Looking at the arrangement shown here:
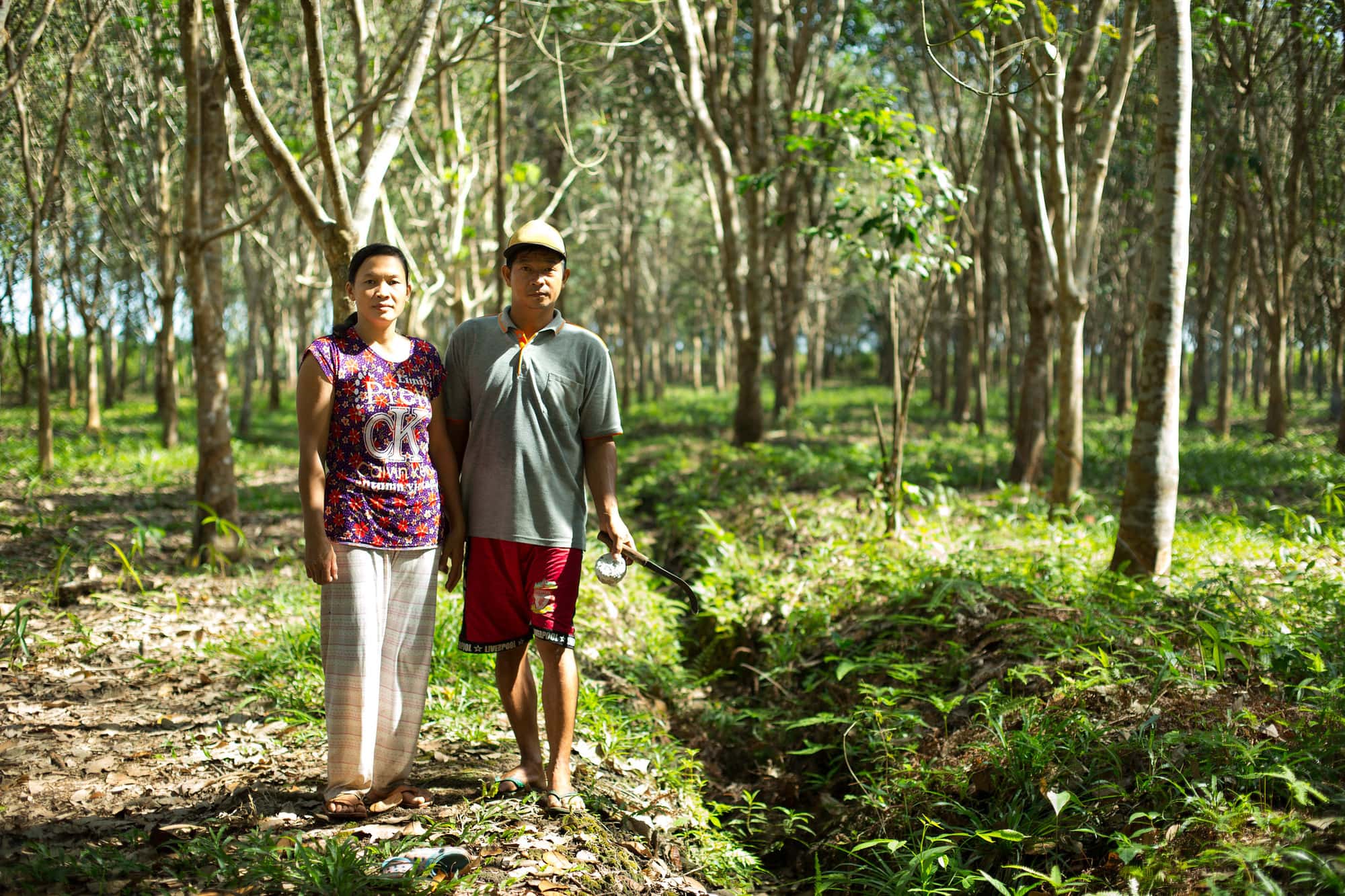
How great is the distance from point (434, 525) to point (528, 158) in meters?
17.3

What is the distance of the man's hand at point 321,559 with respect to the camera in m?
3.14

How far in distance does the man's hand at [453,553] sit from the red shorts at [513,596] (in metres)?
0.11

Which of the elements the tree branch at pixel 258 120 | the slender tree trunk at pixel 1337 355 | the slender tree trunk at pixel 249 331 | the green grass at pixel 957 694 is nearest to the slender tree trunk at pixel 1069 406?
the green grass at pixel 957 694

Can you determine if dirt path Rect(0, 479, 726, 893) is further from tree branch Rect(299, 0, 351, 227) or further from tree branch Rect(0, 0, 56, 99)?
tree branch Rect(0, 0, 56, 99)

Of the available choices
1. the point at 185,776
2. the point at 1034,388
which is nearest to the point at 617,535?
the point at 185,776

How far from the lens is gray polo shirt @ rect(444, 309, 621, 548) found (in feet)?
11.0

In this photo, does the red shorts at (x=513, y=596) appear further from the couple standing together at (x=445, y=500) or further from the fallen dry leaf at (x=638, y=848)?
the fallen dry leaf at (x=638, y=848)

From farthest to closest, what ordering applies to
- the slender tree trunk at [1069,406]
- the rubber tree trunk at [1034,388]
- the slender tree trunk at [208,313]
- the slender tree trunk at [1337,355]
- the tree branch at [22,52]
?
the slender tree trunk at [1337,355] < the rubber tree trunk at [1034,388] < the slender tree trunk at [1069,406] < the tree branch at [22,52] < the slender tree trunk at [208,313]

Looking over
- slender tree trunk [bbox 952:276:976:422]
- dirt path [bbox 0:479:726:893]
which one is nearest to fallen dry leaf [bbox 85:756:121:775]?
dirt path [bbox 0:479:726:893]

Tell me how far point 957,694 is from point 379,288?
11.2 feet

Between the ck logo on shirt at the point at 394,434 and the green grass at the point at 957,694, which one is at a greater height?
the ck logo on shirt at the point at 394,434

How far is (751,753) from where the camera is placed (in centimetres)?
501

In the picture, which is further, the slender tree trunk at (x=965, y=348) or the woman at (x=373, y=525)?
the slender tree trunk at (x=965, y=348)

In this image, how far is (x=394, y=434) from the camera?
10.8 ft
